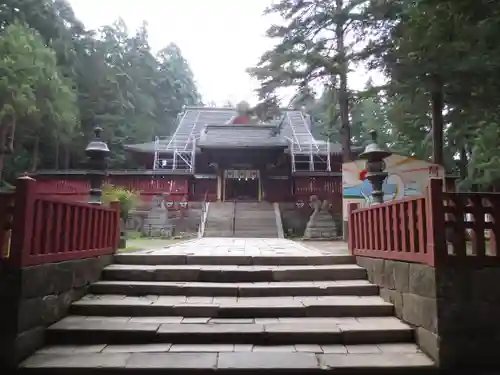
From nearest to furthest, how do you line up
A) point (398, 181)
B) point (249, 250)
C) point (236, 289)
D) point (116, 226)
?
point (236, 289) < point (116, 226) < point (249, 250) < point (398, 181)

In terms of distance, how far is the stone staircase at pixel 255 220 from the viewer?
15.2 m

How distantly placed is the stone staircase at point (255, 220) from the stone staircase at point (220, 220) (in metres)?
0.25

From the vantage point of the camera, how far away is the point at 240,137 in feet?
76.0

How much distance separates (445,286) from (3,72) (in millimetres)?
18765

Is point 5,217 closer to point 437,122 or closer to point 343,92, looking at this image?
point 437,122

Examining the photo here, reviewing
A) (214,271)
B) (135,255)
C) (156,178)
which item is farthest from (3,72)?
(214,271)

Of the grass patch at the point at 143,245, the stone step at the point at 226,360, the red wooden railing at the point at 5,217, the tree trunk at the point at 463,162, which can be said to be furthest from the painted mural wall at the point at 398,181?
the tree trunk at the point at 463,162

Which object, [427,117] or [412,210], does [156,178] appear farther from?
[412,210]

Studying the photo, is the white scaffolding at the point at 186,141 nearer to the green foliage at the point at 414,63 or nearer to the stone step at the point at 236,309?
the green foliage at the point at 414,63

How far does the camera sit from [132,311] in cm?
435

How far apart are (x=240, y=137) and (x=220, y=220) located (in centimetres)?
800

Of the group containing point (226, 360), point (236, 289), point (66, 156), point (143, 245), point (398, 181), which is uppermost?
point (66, 156)

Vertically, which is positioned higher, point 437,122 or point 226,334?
point 437,122

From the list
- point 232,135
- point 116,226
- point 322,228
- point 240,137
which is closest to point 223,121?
point 232,135
